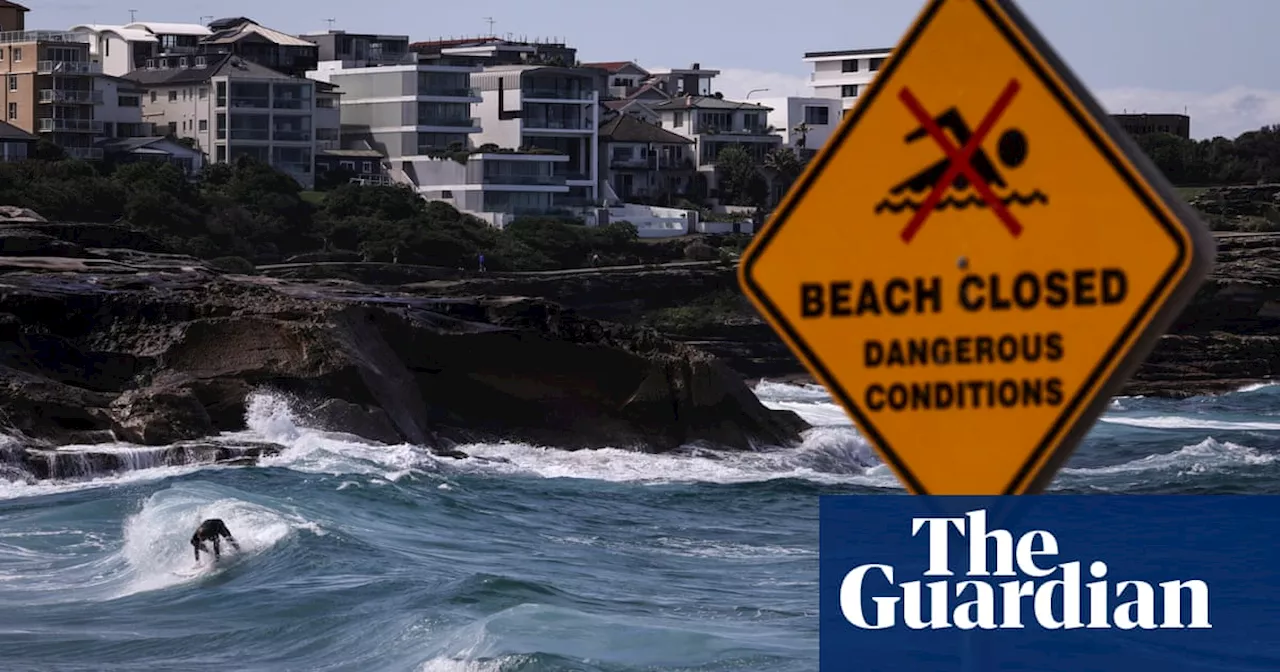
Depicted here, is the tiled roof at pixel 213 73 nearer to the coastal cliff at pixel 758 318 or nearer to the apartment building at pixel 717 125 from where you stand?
the apartment building at pixel 717 125

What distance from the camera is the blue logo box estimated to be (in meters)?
3.08

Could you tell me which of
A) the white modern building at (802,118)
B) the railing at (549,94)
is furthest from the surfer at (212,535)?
the white modern building at (802,118)

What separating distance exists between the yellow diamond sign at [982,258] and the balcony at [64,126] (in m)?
83.5

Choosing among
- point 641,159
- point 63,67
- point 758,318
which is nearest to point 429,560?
point 758,318

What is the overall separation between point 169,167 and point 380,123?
22365mm

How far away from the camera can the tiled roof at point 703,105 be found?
100 meters

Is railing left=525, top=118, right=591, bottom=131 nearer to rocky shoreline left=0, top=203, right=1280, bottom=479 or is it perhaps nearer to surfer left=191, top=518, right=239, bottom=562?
rocky shoreline left=0, top=203, right=1280, bottom=479

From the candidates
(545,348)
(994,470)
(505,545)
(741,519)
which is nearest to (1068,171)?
(994,470)

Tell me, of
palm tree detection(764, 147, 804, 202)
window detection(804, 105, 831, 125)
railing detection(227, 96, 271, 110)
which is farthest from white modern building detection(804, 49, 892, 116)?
railing detection(227, 96, 271, 110)

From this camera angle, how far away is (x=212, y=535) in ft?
60.5

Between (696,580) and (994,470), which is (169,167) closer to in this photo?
(696,580)

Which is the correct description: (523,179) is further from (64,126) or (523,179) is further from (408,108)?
(64,126)

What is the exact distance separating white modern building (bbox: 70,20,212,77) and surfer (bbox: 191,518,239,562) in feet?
275

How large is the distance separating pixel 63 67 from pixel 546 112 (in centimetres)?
2255
